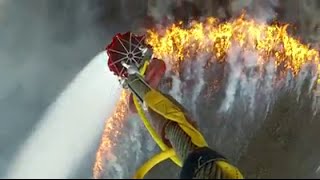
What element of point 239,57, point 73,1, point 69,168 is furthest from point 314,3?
point 69,168

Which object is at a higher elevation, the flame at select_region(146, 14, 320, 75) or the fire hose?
the flame at select_region(146, 14, 320, 75)

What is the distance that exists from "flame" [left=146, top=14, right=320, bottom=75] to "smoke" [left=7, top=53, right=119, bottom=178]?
1.01 ft

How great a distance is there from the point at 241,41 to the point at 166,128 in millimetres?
1072

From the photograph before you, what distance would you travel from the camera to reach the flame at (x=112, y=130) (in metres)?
2.03

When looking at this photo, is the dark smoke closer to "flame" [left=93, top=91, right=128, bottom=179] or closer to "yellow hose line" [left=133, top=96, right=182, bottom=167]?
"flame" [left=93, top=91, right=128, bottom=179]

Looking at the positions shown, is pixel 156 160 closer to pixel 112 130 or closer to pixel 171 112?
pixel 171 112

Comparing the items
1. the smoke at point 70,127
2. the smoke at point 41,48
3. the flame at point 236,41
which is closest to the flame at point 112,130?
the smoke at point 70,127

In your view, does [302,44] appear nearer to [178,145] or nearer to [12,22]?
[12,22]

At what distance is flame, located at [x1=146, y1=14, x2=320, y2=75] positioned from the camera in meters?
2.54

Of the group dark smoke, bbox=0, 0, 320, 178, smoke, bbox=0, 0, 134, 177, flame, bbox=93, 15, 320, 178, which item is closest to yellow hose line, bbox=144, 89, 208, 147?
dark smoke, bbox=0, 0, 320, 178

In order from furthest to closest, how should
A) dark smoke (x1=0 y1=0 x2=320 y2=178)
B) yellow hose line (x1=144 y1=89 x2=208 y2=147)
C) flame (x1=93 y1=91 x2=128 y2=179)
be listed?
dark smoke (x1=0 y1=0 x2=320 y2=178), flame (x1=93 y1=91 x2=128 y2=179), yellow hose line (x1=144 y1=89 x2=208 y2=147)

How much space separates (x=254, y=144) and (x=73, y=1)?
0.74 m

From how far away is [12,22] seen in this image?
2.44 metres

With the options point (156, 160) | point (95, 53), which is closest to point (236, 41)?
point (95, 53)
